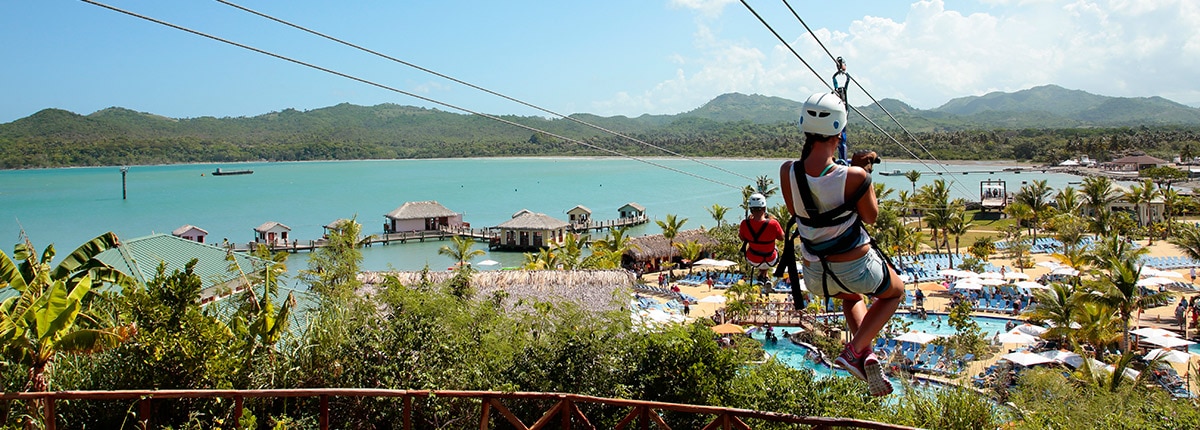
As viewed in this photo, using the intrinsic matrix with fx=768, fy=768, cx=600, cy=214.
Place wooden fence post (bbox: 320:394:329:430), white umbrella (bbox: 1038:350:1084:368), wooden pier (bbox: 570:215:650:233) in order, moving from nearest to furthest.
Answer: wooden fence post (bbox: 320:394:329:430) < white umbrella (bbox: 1038:350:1084:368) < wooden pier (bbox: 570:215:650:233)

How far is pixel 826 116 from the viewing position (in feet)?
12.0

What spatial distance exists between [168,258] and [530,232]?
33.3 metres

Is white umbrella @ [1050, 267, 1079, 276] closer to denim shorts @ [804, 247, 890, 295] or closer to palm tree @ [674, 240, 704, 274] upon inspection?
palm tree @ [674, 240, 704, 274]

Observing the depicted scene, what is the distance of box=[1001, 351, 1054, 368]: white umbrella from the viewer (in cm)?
1593

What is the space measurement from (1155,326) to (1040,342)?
16.2 feet

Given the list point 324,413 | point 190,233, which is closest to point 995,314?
A: point 324,413

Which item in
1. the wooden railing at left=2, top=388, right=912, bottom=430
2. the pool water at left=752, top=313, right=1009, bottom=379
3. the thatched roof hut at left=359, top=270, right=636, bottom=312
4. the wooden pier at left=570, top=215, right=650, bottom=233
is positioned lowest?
the pool water at left=752, top=313, right=1009, bottom=379

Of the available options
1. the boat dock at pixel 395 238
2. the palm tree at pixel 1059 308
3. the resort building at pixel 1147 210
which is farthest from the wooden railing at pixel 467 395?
the resort building at pixel 1147 210

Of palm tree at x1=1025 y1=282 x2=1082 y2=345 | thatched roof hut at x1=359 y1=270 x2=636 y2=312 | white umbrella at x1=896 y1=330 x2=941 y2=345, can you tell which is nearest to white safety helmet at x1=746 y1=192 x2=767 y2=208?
thatched roof hut at x1=359 y1=270 x2=636 y2=312

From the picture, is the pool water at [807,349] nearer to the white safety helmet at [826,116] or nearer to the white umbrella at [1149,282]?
the white umbrella at [1149,282]

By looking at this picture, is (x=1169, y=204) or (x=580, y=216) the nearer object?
(x=1169, y=204)

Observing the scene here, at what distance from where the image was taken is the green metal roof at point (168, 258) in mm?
14000

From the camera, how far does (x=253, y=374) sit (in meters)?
8.59

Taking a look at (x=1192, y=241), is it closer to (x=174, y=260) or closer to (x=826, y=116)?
(x=826, y=116)
